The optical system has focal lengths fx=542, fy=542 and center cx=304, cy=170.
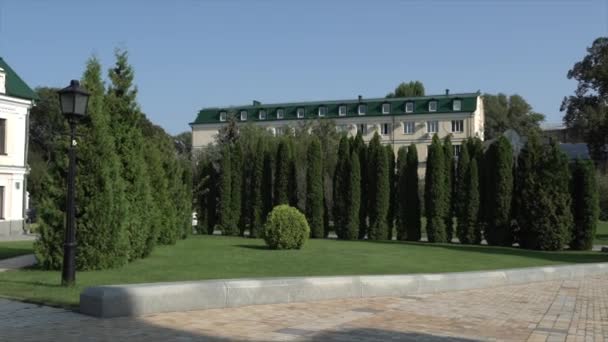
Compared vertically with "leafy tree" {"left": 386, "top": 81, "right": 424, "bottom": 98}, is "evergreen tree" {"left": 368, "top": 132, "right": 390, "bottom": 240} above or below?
below

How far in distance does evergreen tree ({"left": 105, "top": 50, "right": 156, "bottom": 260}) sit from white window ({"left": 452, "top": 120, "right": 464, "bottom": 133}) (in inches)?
2032

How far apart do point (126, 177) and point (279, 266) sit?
14.8 ft

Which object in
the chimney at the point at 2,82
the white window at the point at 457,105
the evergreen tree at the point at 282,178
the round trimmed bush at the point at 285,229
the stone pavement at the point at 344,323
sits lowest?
the stone pavement at the point at 344,323

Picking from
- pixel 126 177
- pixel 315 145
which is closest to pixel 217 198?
pixel 315 145

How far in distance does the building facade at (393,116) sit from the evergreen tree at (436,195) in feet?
105

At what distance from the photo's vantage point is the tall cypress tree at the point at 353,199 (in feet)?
87.8

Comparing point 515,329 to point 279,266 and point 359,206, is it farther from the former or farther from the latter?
point 359,206

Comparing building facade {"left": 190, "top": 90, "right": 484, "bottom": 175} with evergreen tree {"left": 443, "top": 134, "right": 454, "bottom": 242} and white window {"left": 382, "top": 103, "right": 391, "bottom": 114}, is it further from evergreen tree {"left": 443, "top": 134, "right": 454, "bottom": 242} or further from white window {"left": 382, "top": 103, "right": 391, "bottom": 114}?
evergreen tree {"left": 443, "top": 134, "right": 454, "bottom": 242}

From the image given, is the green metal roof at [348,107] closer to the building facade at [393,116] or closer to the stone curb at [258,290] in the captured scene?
the building facade at [393,116]

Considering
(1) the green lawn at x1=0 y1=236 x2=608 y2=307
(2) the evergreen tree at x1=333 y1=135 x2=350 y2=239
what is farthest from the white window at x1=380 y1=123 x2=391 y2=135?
(1) the green lawn at x1=0 y1=236 x2=608 y2=307

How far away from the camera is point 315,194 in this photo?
1083 inches

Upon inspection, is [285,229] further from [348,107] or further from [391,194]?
[348,107]

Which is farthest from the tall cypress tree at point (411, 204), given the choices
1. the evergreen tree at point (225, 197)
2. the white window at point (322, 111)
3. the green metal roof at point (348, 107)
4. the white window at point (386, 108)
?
the white window at point (322, 111)

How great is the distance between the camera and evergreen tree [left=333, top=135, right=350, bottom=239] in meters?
27.1
